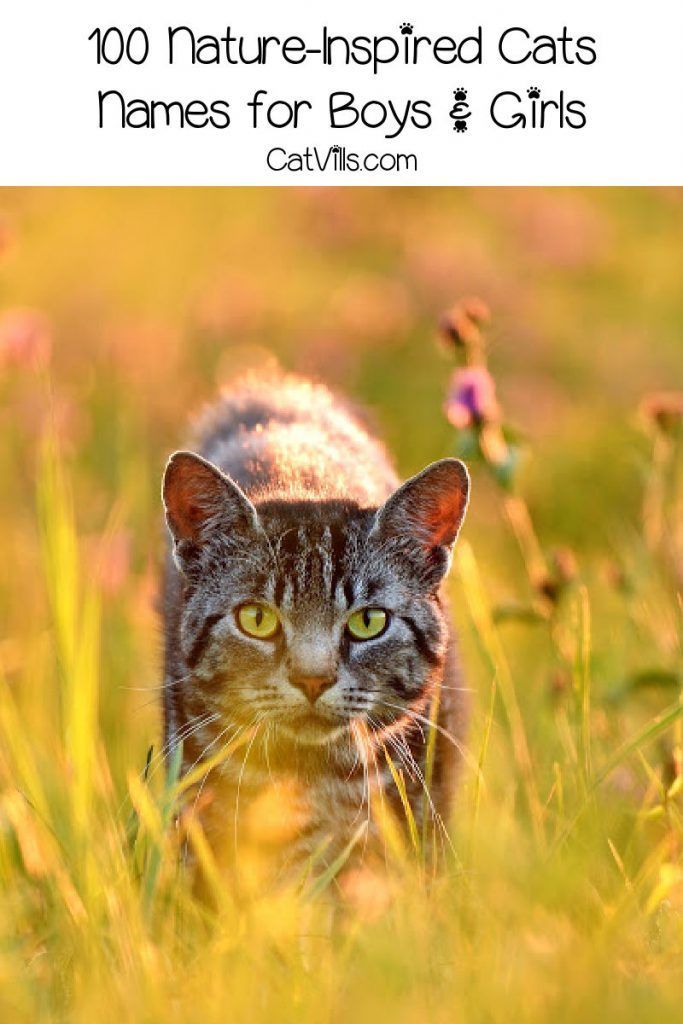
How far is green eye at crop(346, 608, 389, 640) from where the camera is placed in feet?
10.1

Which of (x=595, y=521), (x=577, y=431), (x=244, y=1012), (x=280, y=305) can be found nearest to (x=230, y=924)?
(x=244, y=1012)

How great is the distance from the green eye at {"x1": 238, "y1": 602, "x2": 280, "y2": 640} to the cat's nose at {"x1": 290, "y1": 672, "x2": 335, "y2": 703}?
158 millimetres

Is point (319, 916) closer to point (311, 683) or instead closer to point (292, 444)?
point (311, 683)

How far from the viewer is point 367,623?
3.11 meters

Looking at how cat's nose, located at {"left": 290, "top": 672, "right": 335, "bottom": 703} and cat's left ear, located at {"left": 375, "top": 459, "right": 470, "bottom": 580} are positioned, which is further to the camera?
cat's left ear, located at {"left": 375, "top": 459, "right": 470, "bottom": 580}

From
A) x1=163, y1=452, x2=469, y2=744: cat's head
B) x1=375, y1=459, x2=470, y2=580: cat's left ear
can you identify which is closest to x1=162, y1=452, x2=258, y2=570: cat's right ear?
x1=163, y1=452, x2=469, y2=744: cat's head

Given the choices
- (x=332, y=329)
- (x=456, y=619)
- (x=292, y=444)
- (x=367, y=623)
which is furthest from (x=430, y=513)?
(x=332, y=329)

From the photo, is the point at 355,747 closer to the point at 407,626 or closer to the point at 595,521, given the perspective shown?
the point at 407,626

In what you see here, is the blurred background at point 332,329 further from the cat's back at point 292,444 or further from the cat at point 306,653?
the cat at point 306,653

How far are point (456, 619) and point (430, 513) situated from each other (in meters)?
1.92

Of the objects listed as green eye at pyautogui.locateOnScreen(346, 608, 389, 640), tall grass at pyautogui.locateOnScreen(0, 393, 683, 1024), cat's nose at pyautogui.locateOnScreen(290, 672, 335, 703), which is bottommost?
tall grass at pyautogui.locateOnScreen(0, 393, 683, 1024)

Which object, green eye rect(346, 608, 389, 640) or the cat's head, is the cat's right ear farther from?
green eye rect(346, 608, 389, 640)

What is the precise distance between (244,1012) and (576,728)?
125cm

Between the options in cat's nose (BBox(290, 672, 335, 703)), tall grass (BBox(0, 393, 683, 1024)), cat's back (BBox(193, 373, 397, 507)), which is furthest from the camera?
cat's back (BBox(193, 373, 397, 507))
